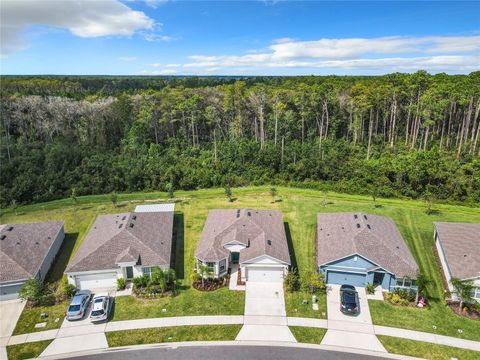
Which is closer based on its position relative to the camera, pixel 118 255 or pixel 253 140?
pixel 118 255

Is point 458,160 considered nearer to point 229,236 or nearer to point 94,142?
point 229,236

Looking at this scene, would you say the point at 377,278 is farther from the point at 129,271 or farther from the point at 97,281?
the point at 97,281

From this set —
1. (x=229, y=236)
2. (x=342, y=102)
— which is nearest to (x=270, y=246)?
(x=229, y=236)

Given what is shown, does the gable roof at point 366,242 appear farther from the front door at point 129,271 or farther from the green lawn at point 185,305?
the front door at point 129,271

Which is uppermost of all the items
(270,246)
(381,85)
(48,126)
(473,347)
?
(381,85)

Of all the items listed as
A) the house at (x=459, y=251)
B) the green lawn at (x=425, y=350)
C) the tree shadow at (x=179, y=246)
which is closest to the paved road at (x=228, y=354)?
the green lawn at (x=425, y=350)

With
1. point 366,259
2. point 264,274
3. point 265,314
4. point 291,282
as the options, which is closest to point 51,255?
point 264,274
